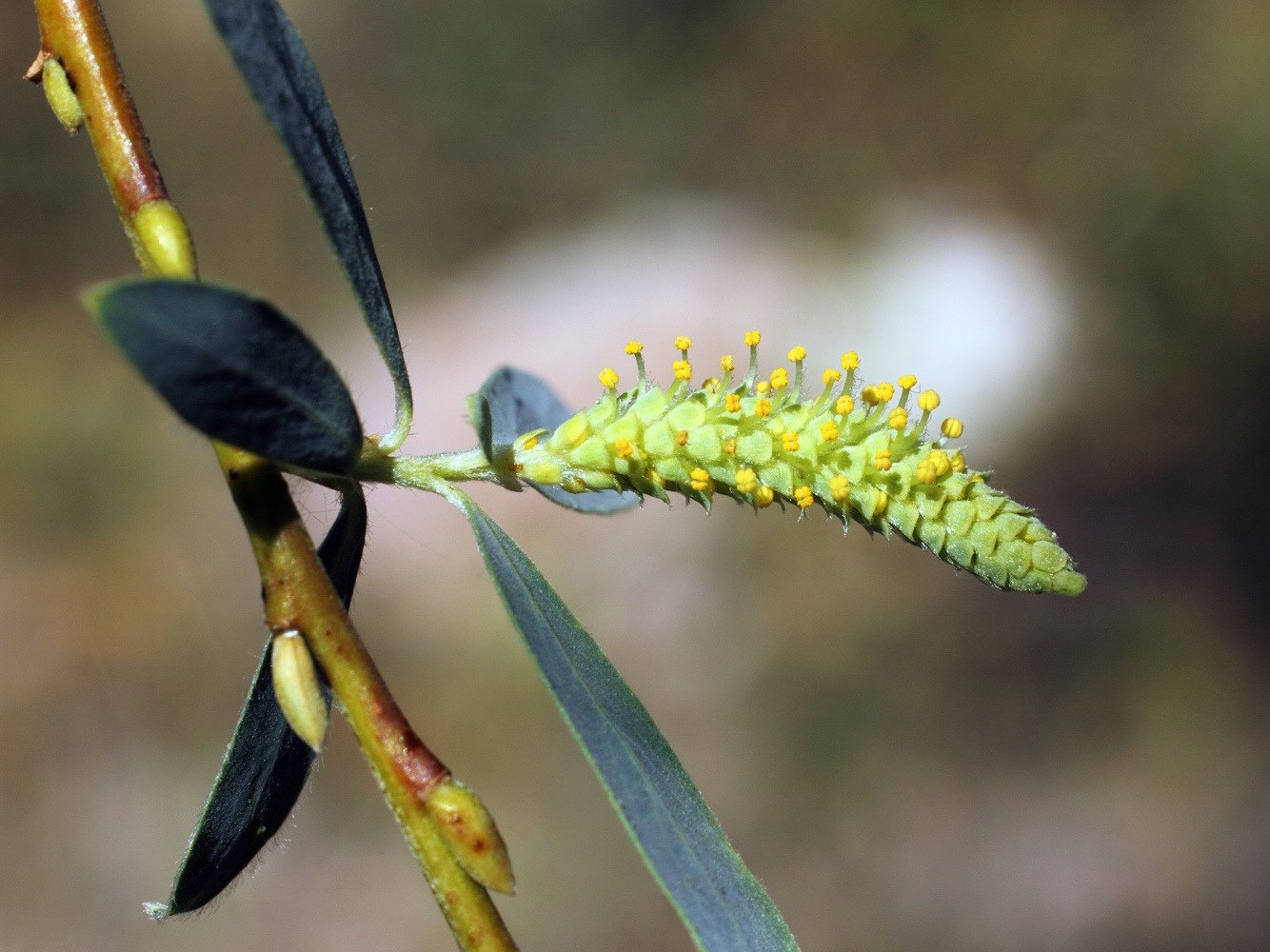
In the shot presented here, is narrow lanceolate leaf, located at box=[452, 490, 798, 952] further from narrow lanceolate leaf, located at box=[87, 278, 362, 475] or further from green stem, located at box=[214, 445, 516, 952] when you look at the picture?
narrow lanceolate leaf, located at box=[87, 278, 362, 475]

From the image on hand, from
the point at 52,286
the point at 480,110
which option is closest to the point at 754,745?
the point at 480,110

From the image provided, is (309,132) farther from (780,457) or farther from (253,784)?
(253,784)

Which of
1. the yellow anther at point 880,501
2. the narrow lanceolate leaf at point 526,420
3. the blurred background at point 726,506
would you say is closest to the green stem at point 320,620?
the narrow lanceolate leaf at point 526,420

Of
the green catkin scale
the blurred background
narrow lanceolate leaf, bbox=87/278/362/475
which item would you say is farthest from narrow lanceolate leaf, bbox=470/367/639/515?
the blurred background

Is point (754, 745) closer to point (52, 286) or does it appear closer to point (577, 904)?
point (577, 904)

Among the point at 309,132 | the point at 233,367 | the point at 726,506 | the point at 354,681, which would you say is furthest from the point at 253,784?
the point at 726,506

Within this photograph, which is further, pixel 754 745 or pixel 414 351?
pixel 414 351
